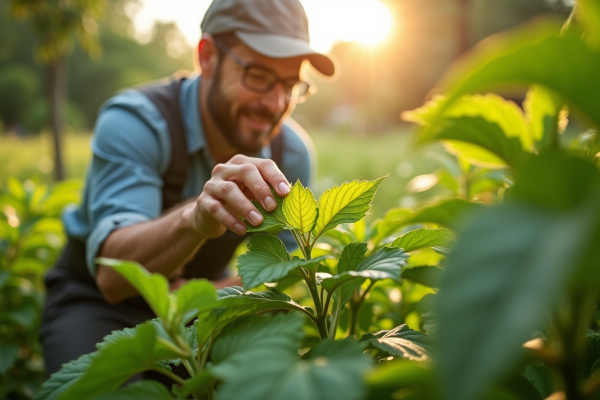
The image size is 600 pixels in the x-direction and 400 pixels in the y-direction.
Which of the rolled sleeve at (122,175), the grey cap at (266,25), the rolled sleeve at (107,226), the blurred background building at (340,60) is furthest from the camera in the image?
the blurred background building at (340,60)

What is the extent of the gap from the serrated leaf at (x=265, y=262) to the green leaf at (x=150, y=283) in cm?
10

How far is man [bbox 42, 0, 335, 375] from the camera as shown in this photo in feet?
6.03

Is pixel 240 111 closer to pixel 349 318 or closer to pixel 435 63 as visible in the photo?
pixel 349 318

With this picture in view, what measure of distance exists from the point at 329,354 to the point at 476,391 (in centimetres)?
26

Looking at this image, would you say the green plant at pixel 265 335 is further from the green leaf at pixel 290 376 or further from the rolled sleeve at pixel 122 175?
the rolled sleeve at pixel 122 175

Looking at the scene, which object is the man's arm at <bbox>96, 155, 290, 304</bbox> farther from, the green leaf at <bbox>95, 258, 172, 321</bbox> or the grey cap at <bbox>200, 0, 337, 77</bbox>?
the grey cap at <bbox>200, 0, 337, 77</bbox>

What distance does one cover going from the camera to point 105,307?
80.0 inches

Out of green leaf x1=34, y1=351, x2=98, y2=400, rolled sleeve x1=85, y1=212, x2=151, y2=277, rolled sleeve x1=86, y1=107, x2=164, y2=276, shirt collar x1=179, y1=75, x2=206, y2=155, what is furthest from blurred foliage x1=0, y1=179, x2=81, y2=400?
green leaf x1=34, y1=351, x2=98, y2=400

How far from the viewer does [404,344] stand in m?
0.62

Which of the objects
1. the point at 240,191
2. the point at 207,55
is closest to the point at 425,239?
the point at 240,191

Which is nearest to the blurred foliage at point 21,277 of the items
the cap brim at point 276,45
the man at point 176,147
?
the man at point 176,147

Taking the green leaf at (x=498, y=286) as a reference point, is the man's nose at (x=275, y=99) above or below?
above

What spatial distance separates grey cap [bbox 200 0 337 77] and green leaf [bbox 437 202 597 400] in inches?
69.8

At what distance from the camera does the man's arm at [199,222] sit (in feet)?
2.81
